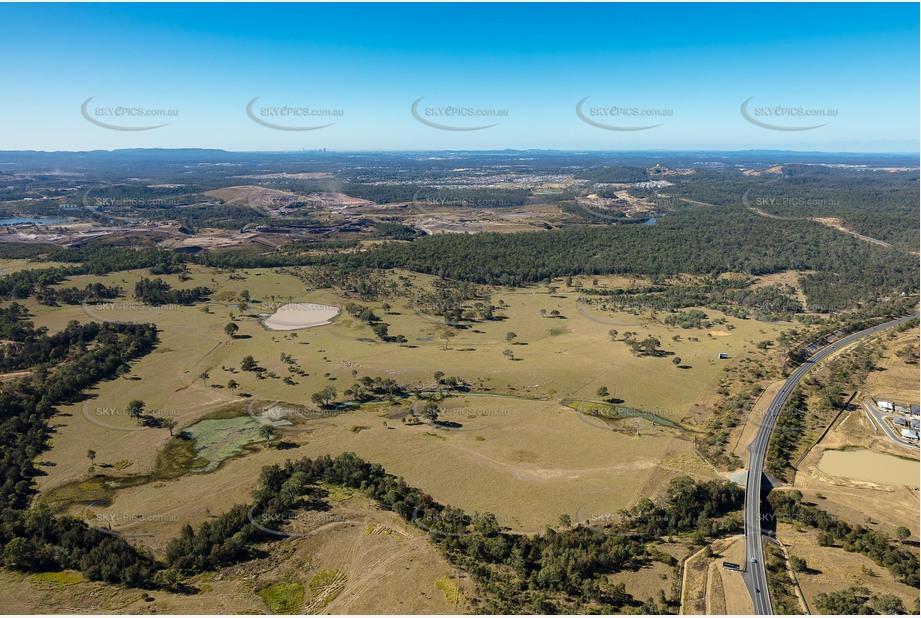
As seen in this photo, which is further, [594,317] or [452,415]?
[594,317]

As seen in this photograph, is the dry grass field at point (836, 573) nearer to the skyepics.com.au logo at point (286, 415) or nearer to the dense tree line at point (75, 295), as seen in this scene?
the skyepics.com.au logo at point (286, 415)

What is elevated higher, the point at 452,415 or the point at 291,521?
the point at 452,415

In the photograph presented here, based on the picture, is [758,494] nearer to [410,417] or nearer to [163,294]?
[410,417]

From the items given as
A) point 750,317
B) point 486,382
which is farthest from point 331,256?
point 750,317

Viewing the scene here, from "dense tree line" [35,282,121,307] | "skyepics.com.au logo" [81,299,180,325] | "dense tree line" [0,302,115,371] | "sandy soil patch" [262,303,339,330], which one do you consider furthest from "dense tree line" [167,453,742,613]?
"dense tree line" [35,282,121,307]

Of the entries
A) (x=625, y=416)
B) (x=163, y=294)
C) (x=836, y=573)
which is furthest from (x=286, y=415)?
(x=163, y=294)

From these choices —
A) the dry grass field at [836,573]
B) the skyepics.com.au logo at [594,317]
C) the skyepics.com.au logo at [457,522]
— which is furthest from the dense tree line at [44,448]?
the skyepics.com.au logo at [594,317]

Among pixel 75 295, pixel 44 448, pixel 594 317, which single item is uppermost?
pixel 75 295

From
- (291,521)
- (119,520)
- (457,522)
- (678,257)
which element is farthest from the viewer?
(678,257)

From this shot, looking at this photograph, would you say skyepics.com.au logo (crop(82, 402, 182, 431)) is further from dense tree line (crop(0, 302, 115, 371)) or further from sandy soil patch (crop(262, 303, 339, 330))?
sandy soil patch (crop(262, 303, 339, 330))
